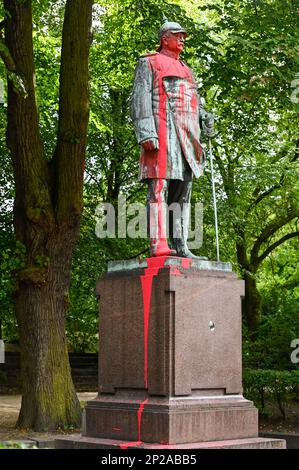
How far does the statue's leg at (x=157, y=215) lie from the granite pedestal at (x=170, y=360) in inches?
10.2

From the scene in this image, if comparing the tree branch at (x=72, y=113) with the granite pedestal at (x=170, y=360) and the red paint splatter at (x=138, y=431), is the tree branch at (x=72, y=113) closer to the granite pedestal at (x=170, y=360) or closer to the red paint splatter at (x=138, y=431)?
the granite pedestal at (x=170, y=360)

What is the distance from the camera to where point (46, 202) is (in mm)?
15391

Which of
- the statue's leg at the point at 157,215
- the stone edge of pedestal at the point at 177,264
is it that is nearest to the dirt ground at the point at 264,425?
the stone edge of pedestal at the point at 177,264

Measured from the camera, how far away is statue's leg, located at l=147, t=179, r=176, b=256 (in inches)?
376

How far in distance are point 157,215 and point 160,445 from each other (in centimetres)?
256

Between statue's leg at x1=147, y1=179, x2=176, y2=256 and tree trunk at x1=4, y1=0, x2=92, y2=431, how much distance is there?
585 centimetres

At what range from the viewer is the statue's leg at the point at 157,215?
9547mm

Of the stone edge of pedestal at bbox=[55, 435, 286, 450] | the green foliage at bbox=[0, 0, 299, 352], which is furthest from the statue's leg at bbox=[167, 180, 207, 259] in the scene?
the green foliage at bbox=[0, 0, 299, 352]

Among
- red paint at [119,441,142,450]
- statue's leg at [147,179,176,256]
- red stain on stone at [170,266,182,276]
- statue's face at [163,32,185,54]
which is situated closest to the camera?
red paint at [119,441,142,450]

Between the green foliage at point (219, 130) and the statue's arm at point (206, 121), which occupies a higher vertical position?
the green foliage at point (219, 130)

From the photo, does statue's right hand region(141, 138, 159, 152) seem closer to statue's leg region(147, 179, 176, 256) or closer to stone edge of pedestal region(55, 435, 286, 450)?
statue's leg region(147, 179, 176, 256)

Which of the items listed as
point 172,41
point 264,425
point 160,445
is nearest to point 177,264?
point 160,445

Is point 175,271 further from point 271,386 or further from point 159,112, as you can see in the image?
point 271,386
